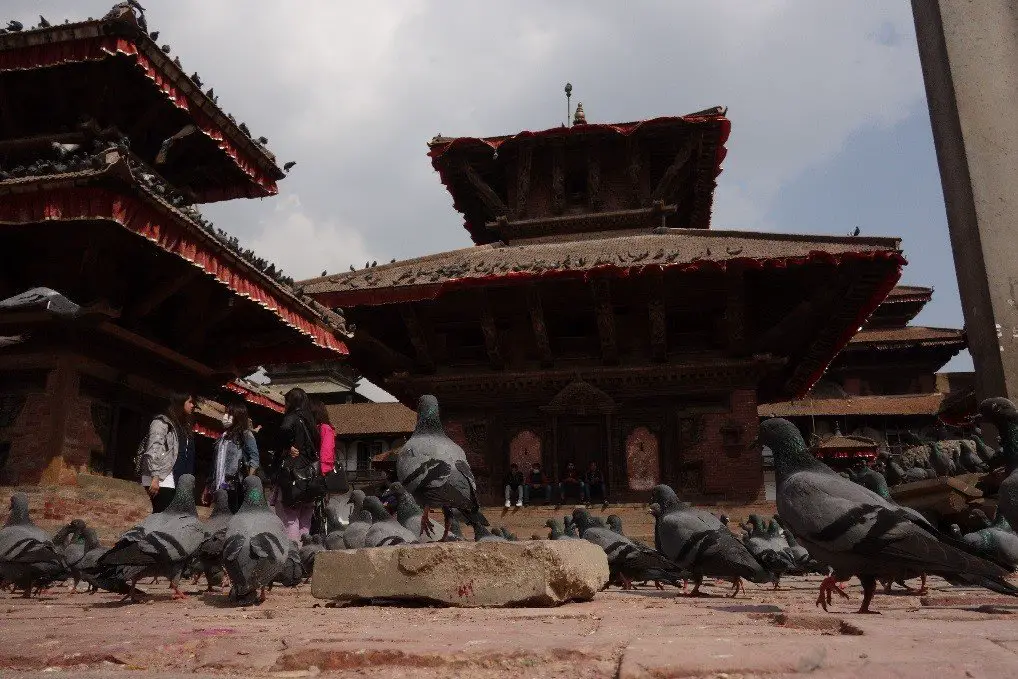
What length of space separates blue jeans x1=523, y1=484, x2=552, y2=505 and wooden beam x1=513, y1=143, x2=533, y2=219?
5.98 metres

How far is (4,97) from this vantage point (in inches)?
396

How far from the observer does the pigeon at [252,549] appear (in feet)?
15.9

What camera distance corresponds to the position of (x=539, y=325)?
1236 centimetres

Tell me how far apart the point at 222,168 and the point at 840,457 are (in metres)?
20.0

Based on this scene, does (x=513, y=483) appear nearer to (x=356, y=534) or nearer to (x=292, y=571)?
(x=356, y=534)

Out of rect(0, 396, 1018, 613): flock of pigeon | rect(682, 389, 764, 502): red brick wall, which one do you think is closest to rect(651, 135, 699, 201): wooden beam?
→ rect(682, 389, 764, 502): red brick wall

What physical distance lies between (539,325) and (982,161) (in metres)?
6.77

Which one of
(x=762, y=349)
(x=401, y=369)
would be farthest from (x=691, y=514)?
(x=401, y=369)

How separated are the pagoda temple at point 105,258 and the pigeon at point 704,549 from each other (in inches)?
252

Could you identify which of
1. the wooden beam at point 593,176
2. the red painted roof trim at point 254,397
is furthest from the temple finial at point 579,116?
the red painted roof trim at point 254,397

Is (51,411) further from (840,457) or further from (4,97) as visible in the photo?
(840,457)

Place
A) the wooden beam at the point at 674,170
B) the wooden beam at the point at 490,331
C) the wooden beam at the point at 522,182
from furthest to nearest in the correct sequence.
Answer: the wooden beam at the point at 522,182
the wooden beam at the point at 674,170
the wooden beam at the point at 490,331

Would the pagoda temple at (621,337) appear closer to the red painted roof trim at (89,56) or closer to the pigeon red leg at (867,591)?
the red painted roof trim at (89,56)

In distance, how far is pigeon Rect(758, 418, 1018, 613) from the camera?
337cm
